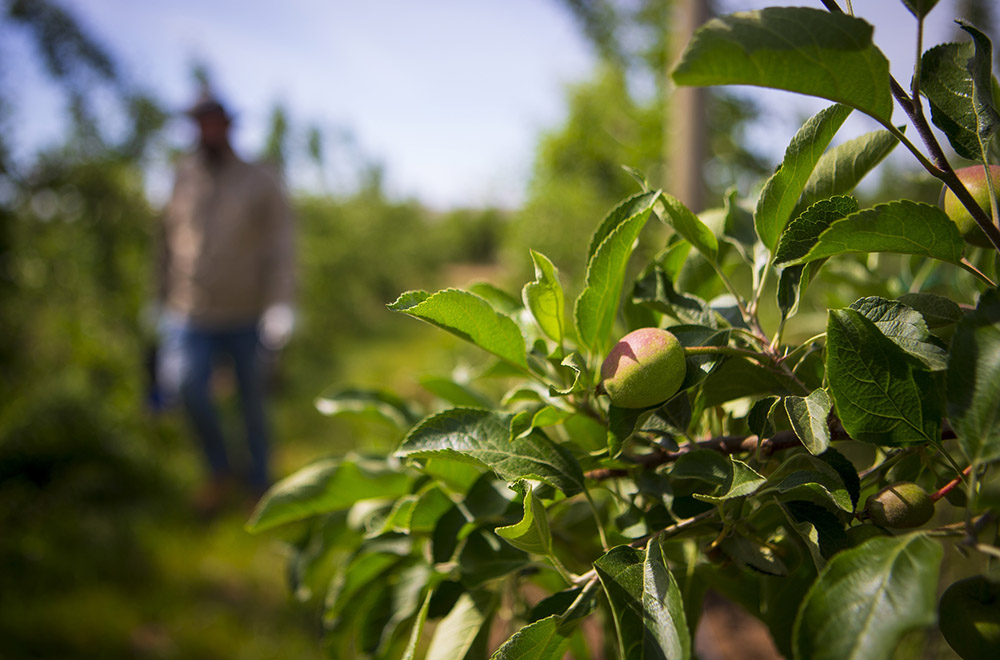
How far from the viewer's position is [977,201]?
1.44 ft

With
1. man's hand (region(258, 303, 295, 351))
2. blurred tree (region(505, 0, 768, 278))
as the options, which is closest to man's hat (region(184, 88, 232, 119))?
man's hand (region(258, 303, 295, 351))

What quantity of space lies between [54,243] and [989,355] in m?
4.90

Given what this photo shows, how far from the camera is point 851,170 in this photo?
463 millimetres

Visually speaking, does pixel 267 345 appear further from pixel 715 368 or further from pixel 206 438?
pixel 715 368

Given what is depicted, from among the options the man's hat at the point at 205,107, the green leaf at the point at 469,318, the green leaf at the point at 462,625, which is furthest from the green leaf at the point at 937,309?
the man's hat at the point at 205,107

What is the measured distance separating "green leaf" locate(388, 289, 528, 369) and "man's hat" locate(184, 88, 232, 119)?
107 inches

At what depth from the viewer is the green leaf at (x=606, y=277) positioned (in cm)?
44

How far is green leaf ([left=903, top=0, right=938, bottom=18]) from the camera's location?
355 mm

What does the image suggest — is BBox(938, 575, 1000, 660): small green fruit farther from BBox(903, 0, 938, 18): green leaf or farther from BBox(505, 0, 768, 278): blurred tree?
BBox(505, 0, 768, 278): blurred tree

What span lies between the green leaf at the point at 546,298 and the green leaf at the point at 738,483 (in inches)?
6.4

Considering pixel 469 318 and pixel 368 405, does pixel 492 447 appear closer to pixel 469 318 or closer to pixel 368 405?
pixel 469 318

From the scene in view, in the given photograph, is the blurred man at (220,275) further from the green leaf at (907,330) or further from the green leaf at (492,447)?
the green leaf at (907,330)

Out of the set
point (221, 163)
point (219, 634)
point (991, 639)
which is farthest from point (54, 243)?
point (991, 639)

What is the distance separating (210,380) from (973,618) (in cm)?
286
